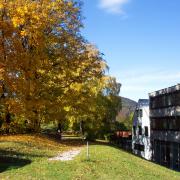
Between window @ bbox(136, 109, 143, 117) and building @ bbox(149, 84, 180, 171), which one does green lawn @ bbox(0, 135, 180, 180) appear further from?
window @ bbox(136, 109, 143, 117)

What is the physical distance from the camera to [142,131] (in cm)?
7544

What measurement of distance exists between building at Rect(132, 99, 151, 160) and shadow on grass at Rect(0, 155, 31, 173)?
1907 inches

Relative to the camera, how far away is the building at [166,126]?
58.1 metres

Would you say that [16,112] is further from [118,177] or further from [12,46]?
[118,177]

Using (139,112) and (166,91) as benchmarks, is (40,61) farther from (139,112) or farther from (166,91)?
(139,112)

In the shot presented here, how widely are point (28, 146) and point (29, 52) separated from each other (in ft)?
34.7

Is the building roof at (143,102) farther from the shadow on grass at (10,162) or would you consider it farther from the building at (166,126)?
the shadow on grass at (10,162)

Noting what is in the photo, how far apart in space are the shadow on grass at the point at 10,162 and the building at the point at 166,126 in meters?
36.2

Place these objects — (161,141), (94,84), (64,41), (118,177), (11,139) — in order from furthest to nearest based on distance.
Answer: (161,141) → (94,84) → (64,41) → (11,139) → (118,177)

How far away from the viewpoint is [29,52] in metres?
37.6

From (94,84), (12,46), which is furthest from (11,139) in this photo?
(94,84)

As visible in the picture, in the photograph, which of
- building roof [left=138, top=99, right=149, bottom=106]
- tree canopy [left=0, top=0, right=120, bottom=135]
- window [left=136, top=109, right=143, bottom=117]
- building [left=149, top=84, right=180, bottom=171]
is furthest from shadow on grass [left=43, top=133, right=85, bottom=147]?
window [left=136, top=109, right=143, bottom=117]

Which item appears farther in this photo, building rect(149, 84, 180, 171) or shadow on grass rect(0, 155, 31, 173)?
building rect(149, 84, 180, 171)

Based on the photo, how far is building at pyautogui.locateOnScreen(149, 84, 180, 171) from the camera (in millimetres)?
58094
